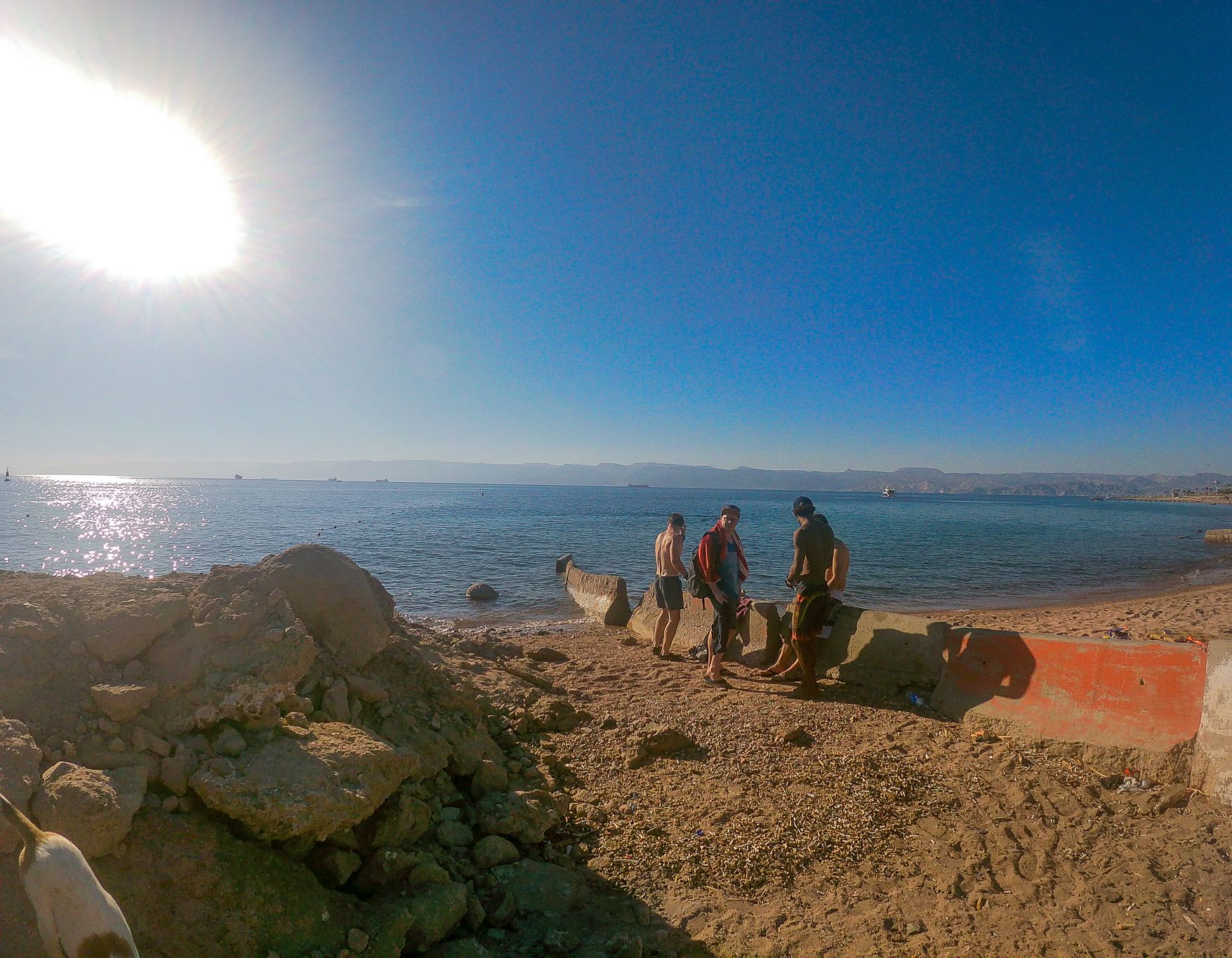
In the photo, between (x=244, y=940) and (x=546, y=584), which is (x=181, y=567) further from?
(x=244, y=940)

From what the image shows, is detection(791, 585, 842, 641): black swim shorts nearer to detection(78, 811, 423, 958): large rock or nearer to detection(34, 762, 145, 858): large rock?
detection(78, 811, 423, 958): large rock

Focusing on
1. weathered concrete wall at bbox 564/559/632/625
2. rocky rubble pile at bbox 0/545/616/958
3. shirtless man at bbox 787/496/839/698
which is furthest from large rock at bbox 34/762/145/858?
weathered concrete wall at bbox 564/559/632/625

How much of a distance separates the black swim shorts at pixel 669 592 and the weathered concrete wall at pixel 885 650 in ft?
7.02

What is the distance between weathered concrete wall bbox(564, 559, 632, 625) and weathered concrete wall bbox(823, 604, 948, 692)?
18.5 ft

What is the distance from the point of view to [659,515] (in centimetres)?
6134

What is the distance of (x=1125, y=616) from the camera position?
13141mm

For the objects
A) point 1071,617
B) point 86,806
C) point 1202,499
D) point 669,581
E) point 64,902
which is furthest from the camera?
point 1202,499

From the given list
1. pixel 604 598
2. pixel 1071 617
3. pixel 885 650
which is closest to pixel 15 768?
pixel 885 650

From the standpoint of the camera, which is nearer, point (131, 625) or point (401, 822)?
point (401, 822)

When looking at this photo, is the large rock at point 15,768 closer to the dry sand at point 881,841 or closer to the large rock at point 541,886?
the large rock at point 541,886

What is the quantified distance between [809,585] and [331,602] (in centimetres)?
463

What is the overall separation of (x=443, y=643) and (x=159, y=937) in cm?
493

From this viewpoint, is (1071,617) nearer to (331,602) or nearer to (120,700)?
(331,602)

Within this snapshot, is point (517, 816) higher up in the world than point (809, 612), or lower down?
lower down
